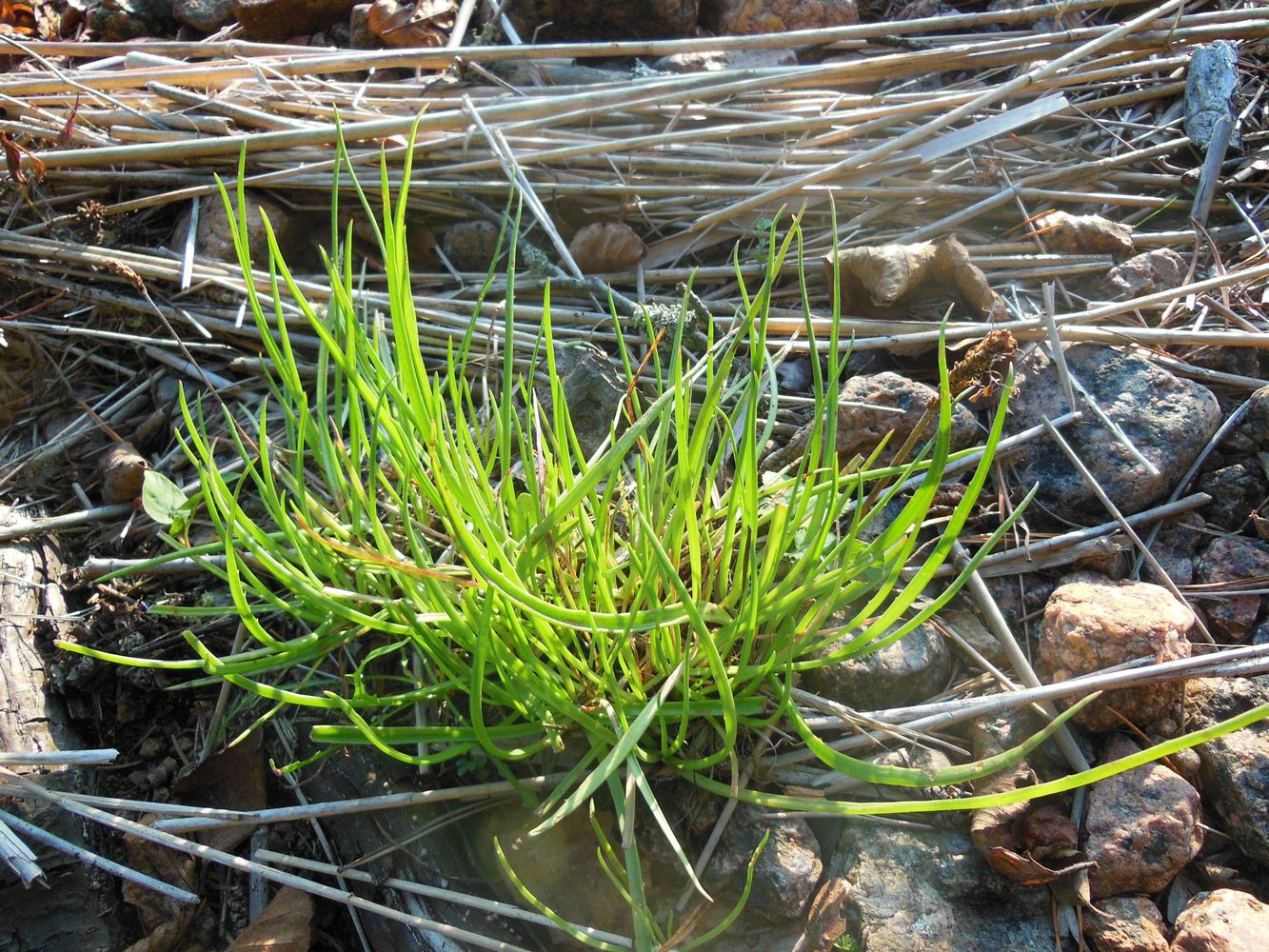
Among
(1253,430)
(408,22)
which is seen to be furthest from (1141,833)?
(408,22)

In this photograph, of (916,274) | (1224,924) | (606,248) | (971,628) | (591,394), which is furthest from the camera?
(606,248)

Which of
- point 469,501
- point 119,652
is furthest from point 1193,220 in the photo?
point 119,652

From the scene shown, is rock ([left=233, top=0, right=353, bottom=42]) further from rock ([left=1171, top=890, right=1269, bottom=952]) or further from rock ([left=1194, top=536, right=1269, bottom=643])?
rock ([left=1171, top=890, right=1269, bottom=952])

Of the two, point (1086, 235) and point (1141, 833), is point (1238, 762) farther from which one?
point (1086, 235)

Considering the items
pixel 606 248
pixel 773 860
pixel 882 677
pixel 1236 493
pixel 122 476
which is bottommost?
pixel 773 860

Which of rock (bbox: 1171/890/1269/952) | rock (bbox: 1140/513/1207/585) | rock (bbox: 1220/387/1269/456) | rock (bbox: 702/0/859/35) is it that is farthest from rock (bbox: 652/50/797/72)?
rock (bbox: 1171/890/1269/952)

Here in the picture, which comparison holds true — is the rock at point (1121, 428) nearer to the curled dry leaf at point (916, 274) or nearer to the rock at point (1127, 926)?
the curled dry leaf at point (916, 274)

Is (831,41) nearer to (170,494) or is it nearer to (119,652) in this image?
(170,494)

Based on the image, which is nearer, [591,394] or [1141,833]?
[1141,833]
